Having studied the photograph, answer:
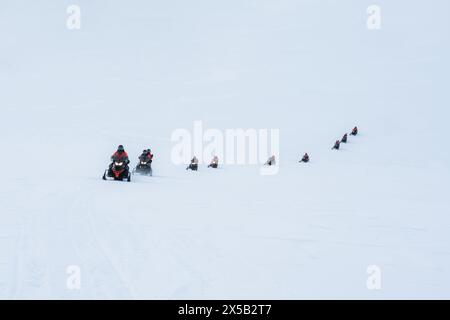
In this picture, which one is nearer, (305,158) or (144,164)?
(144,164)

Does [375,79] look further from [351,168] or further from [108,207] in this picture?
[108,207]

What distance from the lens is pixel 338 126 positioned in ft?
116

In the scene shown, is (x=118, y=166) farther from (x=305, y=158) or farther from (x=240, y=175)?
(x=305, y=158)

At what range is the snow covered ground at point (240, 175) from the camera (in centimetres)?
534

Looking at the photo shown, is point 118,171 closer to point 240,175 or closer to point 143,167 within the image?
point 143,167

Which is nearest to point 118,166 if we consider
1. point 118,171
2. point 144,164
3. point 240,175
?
point 118,171

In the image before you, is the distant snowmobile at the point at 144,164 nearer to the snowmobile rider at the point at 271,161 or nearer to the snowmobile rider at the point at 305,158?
the snowmobile rider at the point at 271,161

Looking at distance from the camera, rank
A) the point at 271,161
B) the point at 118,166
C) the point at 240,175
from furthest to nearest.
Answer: the point at 271,161
the point at 240,175
the point at 118,166

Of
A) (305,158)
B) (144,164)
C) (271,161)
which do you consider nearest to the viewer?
(144,164)

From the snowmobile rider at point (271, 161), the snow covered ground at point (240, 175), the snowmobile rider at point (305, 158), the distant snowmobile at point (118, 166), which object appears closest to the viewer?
the snow covered ground at point (240, 175)

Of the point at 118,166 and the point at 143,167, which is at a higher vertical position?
the point at 118,166

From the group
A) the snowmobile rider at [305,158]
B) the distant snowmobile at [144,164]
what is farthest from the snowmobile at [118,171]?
the snowmobile rider at [305,158]

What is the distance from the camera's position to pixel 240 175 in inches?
704
